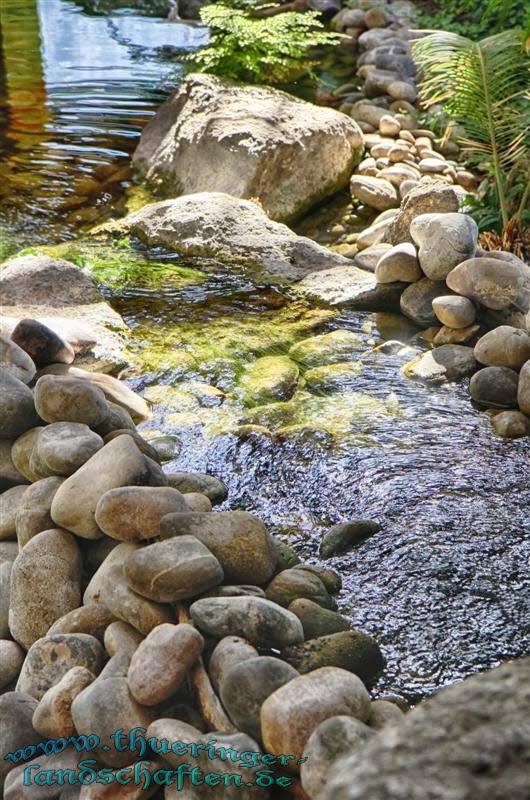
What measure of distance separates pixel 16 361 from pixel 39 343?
26 cm

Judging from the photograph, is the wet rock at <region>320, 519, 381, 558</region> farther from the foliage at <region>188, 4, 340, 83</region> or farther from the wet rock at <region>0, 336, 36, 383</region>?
the foliage at <region>188, 4, 340, 83</region>

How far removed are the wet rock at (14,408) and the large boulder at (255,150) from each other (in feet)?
13.5

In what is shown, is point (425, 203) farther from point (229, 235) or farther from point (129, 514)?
point (129, 514)

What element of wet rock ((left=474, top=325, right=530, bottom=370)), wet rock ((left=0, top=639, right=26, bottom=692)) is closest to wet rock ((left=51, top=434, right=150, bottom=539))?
wet rock ((left=0, top=639, right=26, bottom=692))

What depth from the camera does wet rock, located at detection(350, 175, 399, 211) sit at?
7.65m

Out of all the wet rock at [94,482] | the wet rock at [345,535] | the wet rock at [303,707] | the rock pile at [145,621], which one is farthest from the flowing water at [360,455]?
the wet rock at [94,482]

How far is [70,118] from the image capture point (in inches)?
379

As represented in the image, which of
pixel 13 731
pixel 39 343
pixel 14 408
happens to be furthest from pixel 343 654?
pixel 39 343

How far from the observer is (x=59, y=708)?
8.60 feet

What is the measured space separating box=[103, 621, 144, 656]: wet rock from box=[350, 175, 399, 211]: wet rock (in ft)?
18.1

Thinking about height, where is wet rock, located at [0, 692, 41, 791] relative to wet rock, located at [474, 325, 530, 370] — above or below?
below

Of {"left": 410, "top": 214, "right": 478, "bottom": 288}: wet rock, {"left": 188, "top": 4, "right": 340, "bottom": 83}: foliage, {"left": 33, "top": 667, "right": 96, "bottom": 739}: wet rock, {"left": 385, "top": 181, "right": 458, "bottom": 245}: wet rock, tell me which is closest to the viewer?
{"left": 33, "top": 667, "right": 96, "bottom": 739}: wet rock

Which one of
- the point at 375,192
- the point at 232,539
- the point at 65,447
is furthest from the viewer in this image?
the point at 375,192

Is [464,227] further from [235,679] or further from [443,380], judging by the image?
[235,679]
